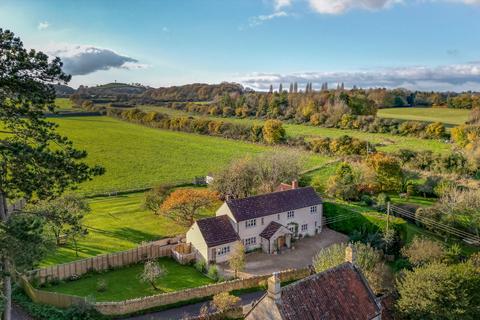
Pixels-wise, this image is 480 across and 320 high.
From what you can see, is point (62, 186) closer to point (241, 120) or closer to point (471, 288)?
point (471, 288)

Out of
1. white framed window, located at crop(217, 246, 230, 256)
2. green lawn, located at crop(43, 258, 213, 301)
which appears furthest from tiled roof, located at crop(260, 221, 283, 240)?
green lawn, located at crop(43, 258, 213, 301)

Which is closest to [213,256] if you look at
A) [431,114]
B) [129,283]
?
[129,283]

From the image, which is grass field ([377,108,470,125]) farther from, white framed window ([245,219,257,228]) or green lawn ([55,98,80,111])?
green lawn ([55,98,80,111])

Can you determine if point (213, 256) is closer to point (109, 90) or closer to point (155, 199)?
point (155, 199)

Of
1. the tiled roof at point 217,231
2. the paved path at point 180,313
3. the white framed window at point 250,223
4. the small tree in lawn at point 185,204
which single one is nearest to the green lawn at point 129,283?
the paved path at point 180,313

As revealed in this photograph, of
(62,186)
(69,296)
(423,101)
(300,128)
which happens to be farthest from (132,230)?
(423,101)

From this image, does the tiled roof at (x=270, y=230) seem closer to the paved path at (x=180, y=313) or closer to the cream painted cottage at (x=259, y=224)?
the cream painted cottage at (x=259, y=224)
